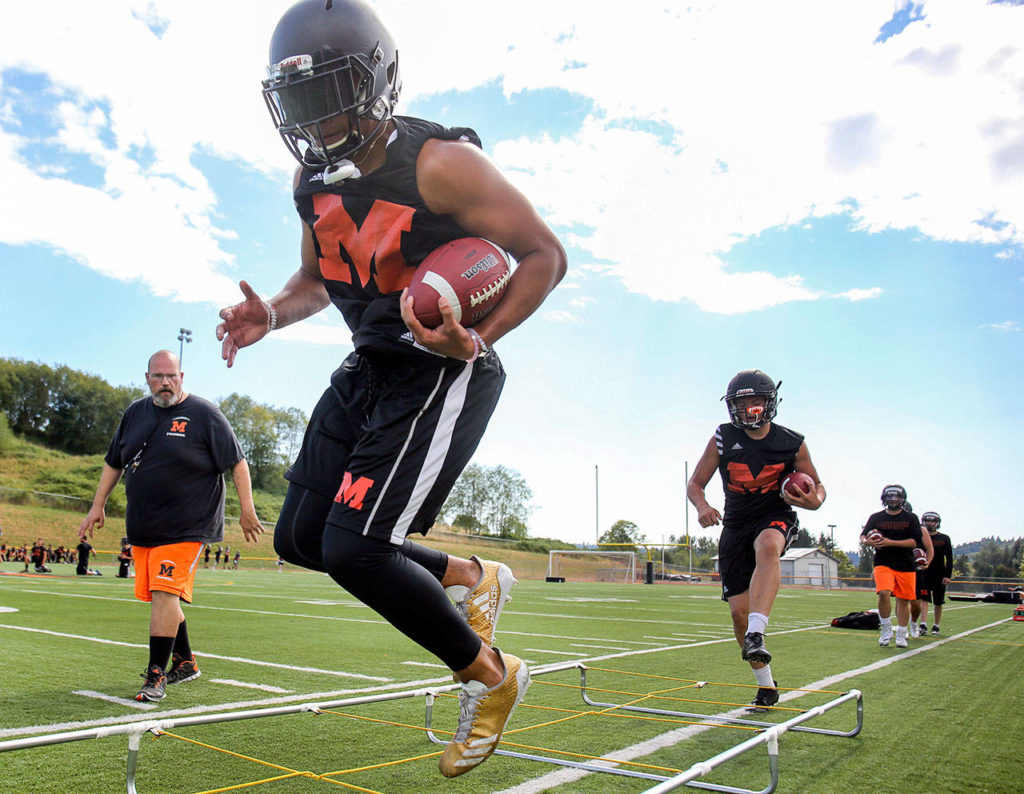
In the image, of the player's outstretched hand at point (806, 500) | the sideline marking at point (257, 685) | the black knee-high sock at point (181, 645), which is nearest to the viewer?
the sideline marking at point (257, 685)

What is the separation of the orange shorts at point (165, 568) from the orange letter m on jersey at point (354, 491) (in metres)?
2.90

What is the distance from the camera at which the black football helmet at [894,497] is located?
10734 mm

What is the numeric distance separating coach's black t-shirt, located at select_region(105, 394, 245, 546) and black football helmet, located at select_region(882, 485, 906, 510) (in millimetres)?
8947

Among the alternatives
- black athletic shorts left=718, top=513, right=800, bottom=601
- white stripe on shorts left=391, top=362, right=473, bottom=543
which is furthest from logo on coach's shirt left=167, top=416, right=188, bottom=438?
black athletic shorts left=718, top=513, right=800, bottom=601

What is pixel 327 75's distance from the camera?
2.53 metres

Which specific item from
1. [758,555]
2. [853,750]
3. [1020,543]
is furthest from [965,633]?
[1020,543]

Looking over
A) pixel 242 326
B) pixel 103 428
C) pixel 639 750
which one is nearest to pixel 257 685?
pixel 639 750

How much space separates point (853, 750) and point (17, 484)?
7198 cm

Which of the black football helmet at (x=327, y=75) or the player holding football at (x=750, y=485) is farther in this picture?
the player holding football at (x=750, y=485)

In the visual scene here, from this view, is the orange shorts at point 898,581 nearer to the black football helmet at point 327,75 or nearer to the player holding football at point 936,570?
the player holding football at point 936,570

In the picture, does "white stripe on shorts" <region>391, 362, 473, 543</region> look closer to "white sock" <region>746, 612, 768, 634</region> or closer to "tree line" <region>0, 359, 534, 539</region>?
"white sock" <region>746, 612, 768, 634</region>

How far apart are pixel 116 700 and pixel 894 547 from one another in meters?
9.55

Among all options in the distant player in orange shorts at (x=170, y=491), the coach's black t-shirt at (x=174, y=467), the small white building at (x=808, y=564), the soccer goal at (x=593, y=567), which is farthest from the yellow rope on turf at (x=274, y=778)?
the small white building at (x=808, y=564)

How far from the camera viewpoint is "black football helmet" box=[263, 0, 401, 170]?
2545 mm
